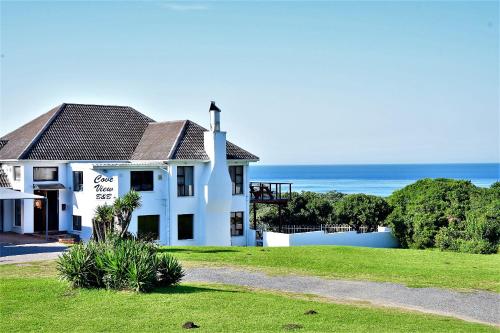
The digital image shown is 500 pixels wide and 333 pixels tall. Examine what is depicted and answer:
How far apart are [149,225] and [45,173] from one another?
6.30 metres

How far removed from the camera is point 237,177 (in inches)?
1570

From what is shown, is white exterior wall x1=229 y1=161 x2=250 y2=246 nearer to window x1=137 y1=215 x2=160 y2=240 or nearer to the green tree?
window x1=137 y1=215 x2=160 y2=240

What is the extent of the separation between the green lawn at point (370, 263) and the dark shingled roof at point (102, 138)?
8.99 meters

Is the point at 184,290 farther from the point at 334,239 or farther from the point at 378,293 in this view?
the point at 334,239

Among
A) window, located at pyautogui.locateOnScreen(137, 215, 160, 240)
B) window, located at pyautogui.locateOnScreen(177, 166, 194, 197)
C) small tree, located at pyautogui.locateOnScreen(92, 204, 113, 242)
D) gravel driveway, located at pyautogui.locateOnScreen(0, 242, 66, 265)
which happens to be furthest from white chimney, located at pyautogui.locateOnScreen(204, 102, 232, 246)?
small tree, located at pyautogui.locateOnScreen(92, 204, 113, 242)

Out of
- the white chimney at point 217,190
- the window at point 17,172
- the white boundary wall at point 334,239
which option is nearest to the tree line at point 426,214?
the white boundary wall at point 334,239

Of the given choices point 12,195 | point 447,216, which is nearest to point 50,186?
point 12,195

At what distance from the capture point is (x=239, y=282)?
855 inches

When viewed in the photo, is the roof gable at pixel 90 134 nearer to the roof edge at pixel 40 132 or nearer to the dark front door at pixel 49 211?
the roof edge at pixel 40 132

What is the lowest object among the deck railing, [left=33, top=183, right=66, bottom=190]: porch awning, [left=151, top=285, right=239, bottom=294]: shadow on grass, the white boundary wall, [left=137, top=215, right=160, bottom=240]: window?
[left=151, top=285, right=239, bottom=294]: shadow on grass

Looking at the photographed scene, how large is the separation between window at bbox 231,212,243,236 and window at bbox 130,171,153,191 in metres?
5.32

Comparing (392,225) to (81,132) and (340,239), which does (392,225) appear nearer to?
(340,239)

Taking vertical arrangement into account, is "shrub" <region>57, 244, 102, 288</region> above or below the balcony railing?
below

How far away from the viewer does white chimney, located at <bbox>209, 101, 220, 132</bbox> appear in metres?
37.5
